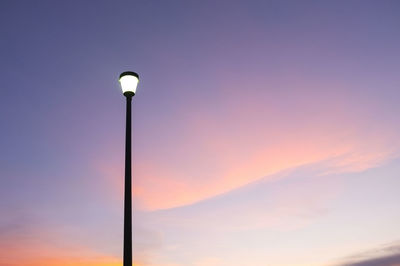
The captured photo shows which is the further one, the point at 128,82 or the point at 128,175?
the point at 128,82

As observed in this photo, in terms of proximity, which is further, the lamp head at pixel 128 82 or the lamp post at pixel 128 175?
the lamp head at pixel 128 82

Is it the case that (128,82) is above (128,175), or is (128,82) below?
above

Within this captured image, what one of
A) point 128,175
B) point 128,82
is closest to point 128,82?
point 128,82

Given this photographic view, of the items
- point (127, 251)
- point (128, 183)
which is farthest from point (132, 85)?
point (127, 251)

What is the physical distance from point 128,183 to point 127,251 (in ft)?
4.39

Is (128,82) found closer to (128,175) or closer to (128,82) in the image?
(128,82)

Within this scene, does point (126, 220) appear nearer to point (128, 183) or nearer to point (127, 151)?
point (128, 183)

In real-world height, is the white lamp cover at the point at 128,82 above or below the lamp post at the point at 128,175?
above

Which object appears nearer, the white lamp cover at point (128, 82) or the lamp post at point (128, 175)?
the lamp post at point (128, 175)

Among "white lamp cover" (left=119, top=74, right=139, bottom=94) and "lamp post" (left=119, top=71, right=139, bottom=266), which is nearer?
"lamp post" (left=119, top=71, right=139, bottom=266)

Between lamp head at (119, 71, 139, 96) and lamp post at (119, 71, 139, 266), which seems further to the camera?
lamp head at (119, 71, 139, 96)

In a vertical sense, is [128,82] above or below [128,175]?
above

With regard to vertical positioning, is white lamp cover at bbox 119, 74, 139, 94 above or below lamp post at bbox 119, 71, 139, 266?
above

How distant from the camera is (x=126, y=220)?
8.13 m
